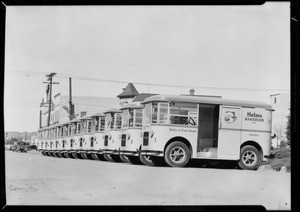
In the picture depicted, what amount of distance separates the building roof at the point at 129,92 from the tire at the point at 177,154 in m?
2.62

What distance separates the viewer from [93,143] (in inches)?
514

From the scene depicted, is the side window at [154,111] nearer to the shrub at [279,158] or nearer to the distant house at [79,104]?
the distant house at [79,104]

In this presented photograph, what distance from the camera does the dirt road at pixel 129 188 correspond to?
581 centimetres

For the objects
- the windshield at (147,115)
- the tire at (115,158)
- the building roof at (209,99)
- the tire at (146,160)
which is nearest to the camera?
the building roof at (209,99)

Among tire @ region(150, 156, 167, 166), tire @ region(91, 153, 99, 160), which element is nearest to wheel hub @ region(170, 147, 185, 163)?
tire @ region(150, 156, 167, 166)

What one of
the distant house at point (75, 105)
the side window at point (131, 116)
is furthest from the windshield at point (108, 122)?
the distant house at point (75, 105)

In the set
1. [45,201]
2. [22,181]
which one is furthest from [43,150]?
[45,201]

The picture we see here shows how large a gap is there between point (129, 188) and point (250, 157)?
371 centimetres

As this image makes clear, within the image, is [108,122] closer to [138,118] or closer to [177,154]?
[138,118]

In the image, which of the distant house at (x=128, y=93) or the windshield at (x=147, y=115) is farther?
the windshield at (x=147, y=115)

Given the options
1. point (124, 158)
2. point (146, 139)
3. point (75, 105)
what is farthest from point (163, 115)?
point (75, 105)

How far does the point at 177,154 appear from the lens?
9.93m

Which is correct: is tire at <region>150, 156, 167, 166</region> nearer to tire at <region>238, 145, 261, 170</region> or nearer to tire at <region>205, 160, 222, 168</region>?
tire at <region>205, 160, 222, 168</region>
